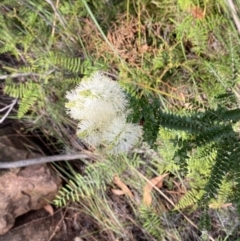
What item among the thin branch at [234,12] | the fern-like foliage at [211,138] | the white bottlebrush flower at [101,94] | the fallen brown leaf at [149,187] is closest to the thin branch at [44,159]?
the fallen brown leaf at [149,187]

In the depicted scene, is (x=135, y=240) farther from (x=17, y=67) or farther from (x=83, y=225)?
(x=17, y=67)

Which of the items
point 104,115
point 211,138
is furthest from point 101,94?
point 211,138

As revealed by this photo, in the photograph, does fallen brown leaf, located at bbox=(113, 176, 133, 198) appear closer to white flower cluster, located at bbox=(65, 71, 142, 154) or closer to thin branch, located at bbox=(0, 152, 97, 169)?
thin branch, located at bbox=(0, 152, 97, 169)

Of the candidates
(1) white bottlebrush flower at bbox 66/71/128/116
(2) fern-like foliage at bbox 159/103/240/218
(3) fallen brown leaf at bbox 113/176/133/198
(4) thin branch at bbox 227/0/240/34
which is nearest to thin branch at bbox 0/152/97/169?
(3) fallen brown leaf at bbox 113/176/133/198

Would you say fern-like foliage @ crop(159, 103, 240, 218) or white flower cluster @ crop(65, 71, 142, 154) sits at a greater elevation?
white flower cluster @ crop(65, 71, 142, 154)

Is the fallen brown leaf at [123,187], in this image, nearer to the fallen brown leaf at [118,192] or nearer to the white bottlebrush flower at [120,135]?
the fallen brown leaf at [118,192]

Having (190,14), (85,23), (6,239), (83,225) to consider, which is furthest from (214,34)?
(6,239)

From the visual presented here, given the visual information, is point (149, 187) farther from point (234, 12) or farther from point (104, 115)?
point (104, 115)
